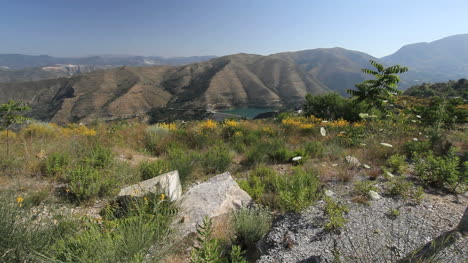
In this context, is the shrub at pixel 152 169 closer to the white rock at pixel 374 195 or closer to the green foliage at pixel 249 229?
the green foliage at pixel 249 229

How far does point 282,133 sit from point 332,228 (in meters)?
5.23

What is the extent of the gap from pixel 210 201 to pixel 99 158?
2709mm

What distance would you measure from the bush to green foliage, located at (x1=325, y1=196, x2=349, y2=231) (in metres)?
3.28

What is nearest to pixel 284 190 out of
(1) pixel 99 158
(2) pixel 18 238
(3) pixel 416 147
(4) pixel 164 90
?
(2) pixel 18 238

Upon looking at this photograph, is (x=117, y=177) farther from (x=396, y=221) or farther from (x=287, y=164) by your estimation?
(x=396, y=221)

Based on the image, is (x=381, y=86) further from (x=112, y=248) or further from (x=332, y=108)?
(x=332, y=108)

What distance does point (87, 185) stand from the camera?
10.9 ft

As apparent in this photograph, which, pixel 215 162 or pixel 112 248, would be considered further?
pixel 215 162

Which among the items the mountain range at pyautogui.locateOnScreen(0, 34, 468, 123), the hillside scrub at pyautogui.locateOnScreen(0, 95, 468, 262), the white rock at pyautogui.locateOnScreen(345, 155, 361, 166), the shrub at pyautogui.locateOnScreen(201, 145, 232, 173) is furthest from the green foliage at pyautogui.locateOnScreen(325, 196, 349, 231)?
the mountain range at pyautogui.locateOnScreen(0, 34, 468, 123)

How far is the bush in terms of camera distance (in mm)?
3201

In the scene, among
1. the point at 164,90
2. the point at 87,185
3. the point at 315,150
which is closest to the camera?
the point at 87,185

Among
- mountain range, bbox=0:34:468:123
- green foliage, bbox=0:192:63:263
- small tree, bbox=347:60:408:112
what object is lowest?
mountain range, bbox=0:34:468:123

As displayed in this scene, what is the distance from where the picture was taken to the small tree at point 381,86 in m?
5.55

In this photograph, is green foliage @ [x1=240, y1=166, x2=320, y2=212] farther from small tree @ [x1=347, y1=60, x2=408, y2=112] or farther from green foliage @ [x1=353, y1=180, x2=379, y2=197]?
small tree @ [x1=347, y1=60, x2=408, y2=112]
